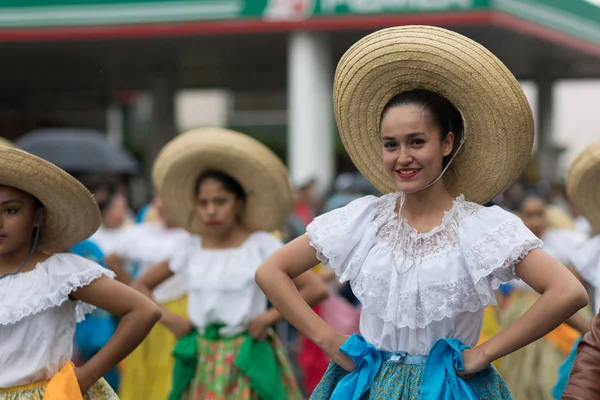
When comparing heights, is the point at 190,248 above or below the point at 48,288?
above

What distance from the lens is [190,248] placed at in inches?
254

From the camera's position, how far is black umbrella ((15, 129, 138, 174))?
633 inches

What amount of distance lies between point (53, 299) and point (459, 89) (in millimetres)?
1804

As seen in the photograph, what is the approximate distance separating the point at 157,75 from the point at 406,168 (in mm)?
25031

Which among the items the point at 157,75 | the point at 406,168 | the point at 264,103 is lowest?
the point at 406,168

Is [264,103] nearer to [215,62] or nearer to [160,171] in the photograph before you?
[215,62]

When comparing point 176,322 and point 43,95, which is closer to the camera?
point 176,322

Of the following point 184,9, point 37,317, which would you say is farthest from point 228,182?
point 184,9

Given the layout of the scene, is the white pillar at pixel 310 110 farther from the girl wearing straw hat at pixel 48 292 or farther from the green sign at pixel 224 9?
the girl wearing straw hat at pixel 48 292

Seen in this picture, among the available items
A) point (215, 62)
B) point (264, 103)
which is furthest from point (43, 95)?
point (264, 103)

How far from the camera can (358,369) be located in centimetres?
393

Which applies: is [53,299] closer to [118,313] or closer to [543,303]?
[118,313]

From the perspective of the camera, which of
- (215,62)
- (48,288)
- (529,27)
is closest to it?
(48,288)

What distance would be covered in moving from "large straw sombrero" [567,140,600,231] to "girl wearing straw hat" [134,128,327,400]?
59.2 inches
